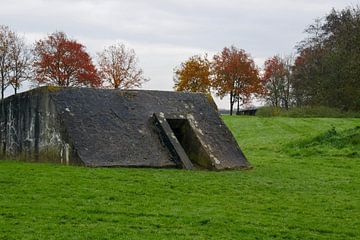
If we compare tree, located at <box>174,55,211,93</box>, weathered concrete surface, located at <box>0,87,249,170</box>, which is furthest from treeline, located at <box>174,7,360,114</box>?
weathered concrete surface, located at <box>0,87,249,170</box>

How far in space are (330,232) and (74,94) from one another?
29.4 ft

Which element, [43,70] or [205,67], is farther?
[205,67]

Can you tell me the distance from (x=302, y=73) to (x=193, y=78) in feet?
61.6

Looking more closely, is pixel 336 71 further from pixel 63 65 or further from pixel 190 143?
pixel 63 65

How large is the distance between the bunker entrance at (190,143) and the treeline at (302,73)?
18.9 m

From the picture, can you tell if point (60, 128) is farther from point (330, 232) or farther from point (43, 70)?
point (43, 70)

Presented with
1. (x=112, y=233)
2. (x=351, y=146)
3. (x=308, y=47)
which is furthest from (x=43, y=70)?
(x=112, y=233)

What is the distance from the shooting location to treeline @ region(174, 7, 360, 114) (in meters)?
34.9

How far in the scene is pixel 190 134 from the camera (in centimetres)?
1540

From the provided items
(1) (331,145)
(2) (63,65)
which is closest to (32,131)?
(1) (331,145)

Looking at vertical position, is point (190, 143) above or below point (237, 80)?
below

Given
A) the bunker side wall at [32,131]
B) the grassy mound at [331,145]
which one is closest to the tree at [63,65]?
the grassy mound at [331,145]

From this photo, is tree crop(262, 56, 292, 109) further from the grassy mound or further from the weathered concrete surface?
the weathered concrete surface

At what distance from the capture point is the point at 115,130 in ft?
47.0
